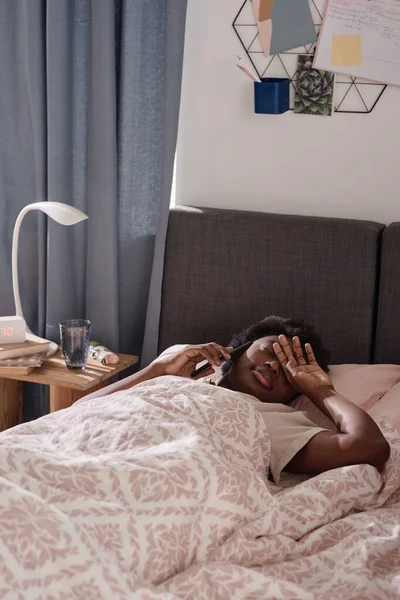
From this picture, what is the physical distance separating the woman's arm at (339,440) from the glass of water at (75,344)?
0.77m

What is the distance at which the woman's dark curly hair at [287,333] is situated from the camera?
2.23 metres

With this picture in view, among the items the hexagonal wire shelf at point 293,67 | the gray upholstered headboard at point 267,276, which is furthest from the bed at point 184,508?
the hexagonal wire shelf at point 293,67

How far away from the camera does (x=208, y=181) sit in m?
2.80

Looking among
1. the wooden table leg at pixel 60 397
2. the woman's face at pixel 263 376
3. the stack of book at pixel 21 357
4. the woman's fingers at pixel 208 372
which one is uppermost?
the woman's face at pixel 263 376

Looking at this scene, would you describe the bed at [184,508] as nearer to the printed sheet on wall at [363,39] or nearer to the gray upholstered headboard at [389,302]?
the gray upholstered headboard at [389,302]

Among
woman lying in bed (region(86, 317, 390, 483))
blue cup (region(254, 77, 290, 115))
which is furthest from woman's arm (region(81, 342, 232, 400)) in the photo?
blue cup (region(254, 77, 290, 115))

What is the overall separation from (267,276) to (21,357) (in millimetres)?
799

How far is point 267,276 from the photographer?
2.56 metres

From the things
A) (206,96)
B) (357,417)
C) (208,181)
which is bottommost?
(357,417)

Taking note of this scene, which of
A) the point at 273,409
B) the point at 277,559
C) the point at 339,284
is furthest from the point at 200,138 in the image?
the point at 277,559

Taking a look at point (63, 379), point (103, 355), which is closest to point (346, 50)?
point (103, 355)

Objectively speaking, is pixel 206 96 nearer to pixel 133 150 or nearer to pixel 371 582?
pixel 133 150

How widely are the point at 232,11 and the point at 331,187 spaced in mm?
641

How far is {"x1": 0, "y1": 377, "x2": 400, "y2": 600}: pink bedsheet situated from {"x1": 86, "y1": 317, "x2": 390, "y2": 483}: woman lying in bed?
0.07m
